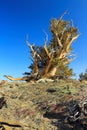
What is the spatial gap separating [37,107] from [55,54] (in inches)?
626

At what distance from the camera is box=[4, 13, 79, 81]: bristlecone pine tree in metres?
30.3

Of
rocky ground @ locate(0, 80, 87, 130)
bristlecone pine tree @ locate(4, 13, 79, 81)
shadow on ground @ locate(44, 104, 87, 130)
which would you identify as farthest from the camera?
bristlecone pine tree @ locate(4, 13, 79, 81)

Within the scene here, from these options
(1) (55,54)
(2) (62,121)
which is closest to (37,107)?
(2) (62,121)

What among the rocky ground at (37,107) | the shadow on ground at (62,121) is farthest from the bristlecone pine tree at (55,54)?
the shadow on ground at (62,121)

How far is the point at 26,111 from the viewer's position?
52.7 feet

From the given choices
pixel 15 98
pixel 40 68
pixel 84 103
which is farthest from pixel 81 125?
pixel 40 68

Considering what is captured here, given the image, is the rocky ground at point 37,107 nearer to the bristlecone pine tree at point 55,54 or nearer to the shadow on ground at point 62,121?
the shadow on ground at point 62,121

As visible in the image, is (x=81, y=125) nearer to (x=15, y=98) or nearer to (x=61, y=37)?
(x=15, y=98)

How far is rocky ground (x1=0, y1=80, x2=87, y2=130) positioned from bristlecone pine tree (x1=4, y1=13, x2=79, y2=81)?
877 centimetres

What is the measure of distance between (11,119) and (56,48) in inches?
732

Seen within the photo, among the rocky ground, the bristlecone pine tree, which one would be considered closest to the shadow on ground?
the rocky ground

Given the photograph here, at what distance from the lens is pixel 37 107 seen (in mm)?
16641

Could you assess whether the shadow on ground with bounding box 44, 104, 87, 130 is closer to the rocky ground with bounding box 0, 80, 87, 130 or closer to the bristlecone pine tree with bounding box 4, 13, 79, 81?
the rocky ground with bounding box 0, 80, 87, 130

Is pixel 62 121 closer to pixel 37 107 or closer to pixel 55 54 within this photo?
pixel 37 107
